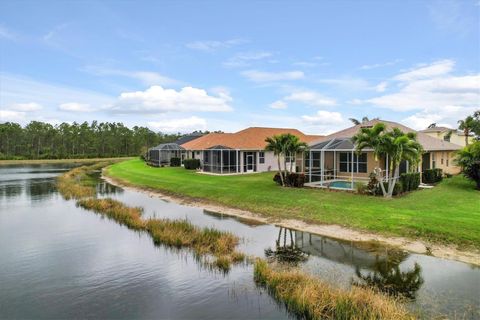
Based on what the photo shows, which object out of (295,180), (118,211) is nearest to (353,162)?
(295,180)

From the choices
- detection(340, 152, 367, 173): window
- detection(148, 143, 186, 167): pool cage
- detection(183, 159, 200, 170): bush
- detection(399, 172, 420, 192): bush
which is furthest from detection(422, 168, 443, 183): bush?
detection(148, 143, 186, 167): pool cage

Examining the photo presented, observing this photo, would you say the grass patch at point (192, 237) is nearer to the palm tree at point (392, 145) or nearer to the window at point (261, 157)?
the palm tree at point (392, 145)

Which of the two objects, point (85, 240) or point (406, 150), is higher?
point (406, 150)

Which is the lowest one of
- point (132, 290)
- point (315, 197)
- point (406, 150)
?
point (132, 290)

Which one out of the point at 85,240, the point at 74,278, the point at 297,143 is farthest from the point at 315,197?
the point at 74,278

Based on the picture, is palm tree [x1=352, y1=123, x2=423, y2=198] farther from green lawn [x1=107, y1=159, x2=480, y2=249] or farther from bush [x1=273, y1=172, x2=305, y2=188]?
bush [x1=273, y1=172, x2=305, y2=188]

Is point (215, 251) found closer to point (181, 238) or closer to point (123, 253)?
point (181, 238)
